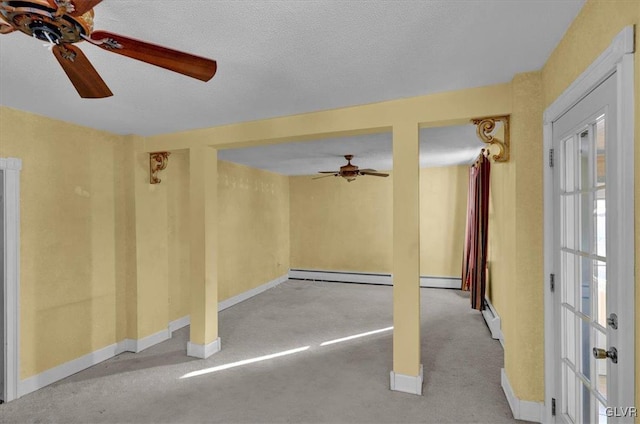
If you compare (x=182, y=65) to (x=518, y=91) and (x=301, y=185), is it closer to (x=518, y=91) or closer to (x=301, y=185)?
(x=518, y=91)

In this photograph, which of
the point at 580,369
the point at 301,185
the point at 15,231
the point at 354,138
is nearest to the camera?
the point at 580,369

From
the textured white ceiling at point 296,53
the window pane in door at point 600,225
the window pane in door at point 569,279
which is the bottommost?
the window pane in door at point 569,279

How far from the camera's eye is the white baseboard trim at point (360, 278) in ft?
20.3

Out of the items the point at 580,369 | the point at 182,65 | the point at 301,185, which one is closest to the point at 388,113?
the point at 182,65

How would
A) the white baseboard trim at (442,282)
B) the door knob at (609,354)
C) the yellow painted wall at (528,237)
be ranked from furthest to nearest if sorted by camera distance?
the white baseboard trim at (442,282) < the yellow painted wall at (528,237) < the door knob at (609,354)

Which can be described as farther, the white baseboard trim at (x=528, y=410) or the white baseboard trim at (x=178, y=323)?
the white baseboard trim at (x=178, y=323)

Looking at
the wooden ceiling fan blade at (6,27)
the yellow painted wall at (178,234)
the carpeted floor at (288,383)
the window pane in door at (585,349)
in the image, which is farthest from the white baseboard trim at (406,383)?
the wooden ceiling fan blade at (6,27)

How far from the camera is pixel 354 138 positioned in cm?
382

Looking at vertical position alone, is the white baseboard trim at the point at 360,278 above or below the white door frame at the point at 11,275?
below

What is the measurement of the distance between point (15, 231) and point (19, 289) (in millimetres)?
470

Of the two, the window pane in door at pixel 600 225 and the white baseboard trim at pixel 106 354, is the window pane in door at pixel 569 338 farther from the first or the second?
the white baseboard trim at pixel 106 354

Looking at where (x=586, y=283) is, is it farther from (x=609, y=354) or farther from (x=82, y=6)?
(x=82, y=6)

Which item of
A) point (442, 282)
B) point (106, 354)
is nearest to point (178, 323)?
point (106, 354)

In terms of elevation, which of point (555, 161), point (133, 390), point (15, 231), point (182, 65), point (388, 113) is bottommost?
point (133, 390)
